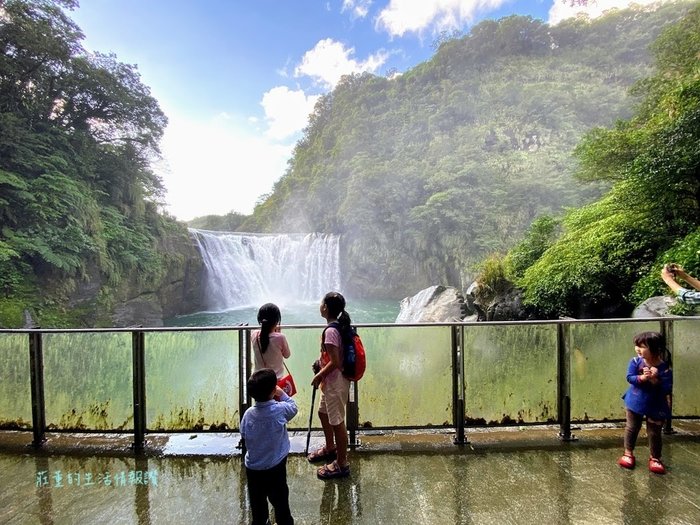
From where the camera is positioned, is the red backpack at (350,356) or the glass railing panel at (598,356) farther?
the glass railing panel at (598,356)

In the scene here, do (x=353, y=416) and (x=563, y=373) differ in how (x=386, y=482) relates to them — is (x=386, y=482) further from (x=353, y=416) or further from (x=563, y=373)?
(x=563, y=373)

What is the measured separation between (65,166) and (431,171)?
93.8ft

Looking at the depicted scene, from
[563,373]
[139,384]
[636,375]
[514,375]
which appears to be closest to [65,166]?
[139,384]

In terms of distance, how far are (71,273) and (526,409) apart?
814 inches

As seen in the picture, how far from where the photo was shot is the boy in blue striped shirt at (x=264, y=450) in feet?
6.01

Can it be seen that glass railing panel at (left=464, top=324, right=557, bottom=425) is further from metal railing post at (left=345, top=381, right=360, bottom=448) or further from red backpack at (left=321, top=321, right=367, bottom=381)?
red backpack at (left=321, top=321, right=367, bottom=381)

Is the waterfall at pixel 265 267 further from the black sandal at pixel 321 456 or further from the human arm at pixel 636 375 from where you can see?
the human arm at pixel 636 375

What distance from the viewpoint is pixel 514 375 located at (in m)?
3.08

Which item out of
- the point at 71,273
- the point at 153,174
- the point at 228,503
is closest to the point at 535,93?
the point at 153,174

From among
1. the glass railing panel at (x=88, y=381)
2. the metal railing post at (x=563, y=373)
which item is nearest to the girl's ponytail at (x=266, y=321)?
the glass railing panel at (x=88, y=381)

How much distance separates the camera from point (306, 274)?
32.1 meters

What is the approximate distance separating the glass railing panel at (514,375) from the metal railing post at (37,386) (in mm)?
3631

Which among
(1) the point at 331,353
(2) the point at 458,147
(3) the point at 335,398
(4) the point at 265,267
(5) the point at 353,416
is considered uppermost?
(2) the point at 458,147

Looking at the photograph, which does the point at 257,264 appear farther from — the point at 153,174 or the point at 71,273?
the point at 71,273
